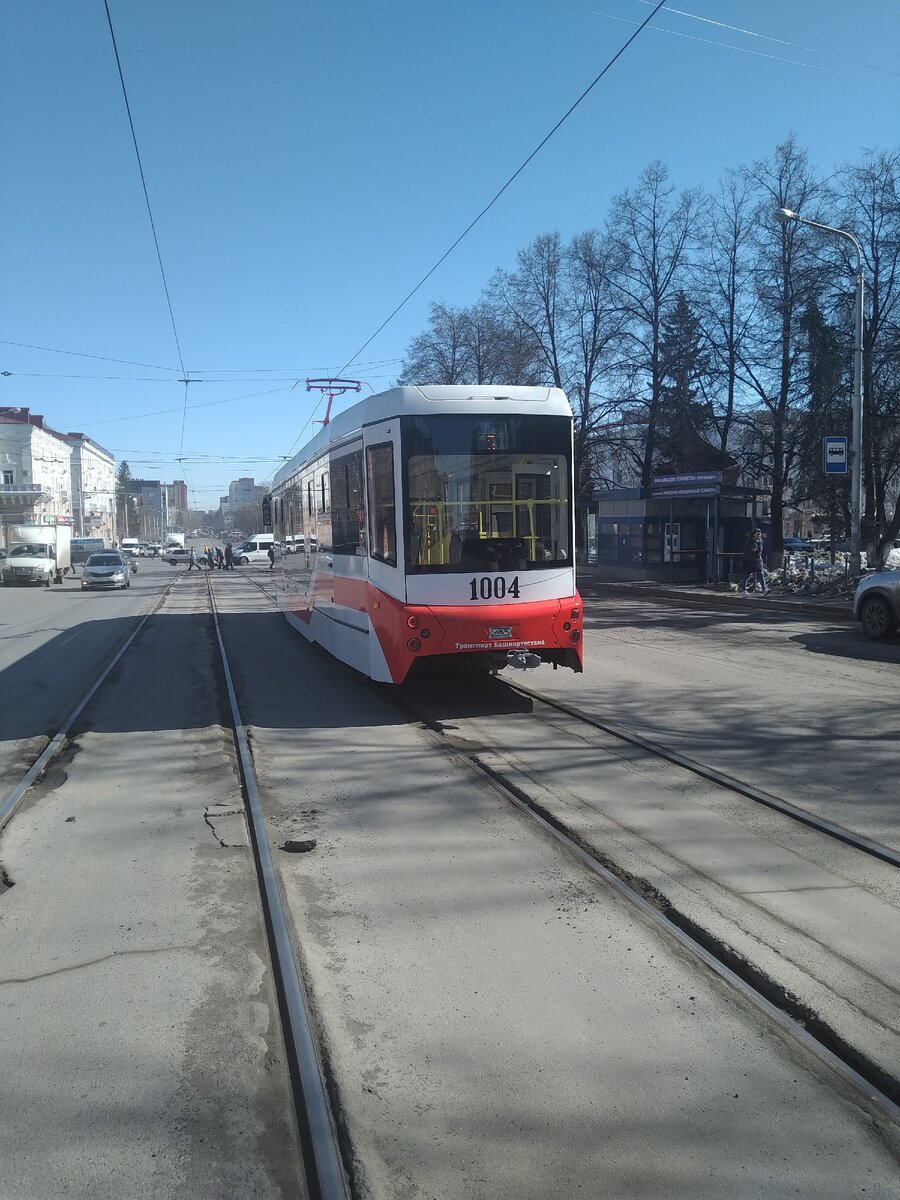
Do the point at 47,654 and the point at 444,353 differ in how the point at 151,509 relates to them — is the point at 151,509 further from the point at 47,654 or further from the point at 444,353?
the point at 47,654

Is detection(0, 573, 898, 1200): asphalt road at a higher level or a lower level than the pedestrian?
lower

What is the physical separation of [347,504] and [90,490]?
305 feet

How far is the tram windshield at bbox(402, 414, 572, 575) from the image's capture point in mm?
8930

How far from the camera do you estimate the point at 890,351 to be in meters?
24.0

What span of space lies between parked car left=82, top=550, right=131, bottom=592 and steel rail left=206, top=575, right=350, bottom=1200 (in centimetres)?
3122

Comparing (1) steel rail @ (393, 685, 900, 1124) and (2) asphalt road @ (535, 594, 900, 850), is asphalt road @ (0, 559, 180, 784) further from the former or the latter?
(2) asphalt road @ (535, 594, 900, 850)

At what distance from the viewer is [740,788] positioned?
6578 mm

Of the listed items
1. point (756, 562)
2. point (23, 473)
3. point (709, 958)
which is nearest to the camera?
point (709, 958)

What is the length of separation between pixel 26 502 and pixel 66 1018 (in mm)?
78800

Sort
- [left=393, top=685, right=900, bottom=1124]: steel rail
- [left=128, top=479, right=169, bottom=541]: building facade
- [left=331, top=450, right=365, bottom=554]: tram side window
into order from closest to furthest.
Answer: [left=393, top=685, right=900, bottom=1124]: steel rail → [left=331, top=450, right=365, bottom=554]: tram side window → [left=128, top=479, right=169, bottom=541]: building facade

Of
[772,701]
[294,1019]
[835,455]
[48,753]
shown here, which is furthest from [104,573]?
[294,1019]

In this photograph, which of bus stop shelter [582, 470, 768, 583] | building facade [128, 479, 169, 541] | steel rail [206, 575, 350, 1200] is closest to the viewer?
steel rail [206, 575, 350, 1200]

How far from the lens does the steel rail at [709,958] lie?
10.3 ft

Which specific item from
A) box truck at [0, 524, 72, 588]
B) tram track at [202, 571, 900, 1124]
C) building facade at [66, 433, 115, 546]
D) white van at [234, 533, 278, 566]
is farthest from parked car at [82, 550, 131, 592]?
building facade at [66, 433, 115, 546]
